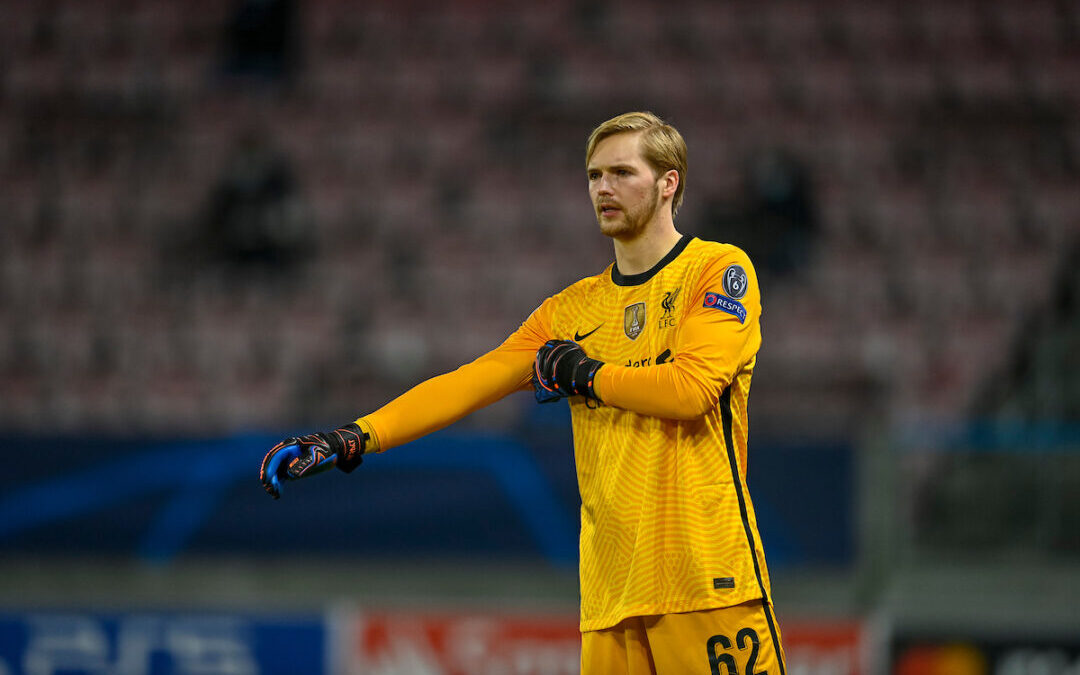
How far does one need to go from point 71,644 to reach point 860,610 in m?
3.69

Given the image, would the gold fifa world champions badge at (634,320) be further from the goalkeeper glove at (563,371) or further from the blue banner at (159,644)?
the blue banner at (159,644)

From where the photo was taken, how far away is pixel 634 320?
3025 mm

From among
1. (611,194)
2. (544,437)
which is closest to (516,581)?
(544,437)

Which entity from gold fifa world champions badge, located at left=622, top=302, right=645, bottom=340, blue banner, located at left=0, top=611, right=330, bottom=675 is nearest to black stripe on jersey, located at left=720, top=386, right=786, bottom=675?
gold fifa world champions badge, located at left=622, top=302, right=645, bottom=340

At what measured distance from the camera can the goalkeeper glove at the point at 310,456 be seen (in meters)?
2.82

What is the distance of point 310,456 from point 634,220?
929 millimetres

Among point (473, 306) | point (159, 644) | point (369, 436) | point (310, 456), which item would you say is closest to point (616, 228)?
point (369, 436)

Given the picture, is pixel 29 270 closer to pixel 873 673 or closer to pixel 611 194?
pixel 873 673

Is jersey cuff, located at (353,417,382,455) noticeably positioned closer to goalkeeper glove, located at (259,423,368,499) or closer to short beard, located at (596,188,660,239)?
goalkeeper glove, located at (259,423,368,499)

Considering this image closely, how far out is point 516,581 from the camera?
6.05 m

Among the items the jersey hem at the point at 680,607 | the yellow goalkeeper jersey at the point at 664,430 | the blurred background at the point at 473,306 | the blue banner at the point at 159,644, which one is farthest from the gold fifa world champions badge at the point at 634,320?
the blue banner at the point at 159,644

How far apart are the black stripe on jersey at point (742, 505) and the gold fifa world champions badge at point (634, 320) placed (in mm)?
256

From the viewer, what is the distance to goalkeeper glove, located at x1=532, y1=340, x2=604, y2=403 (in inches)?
112

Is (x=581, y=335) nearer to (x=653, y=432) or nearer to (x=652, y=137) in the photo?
(x=653, y=432)
